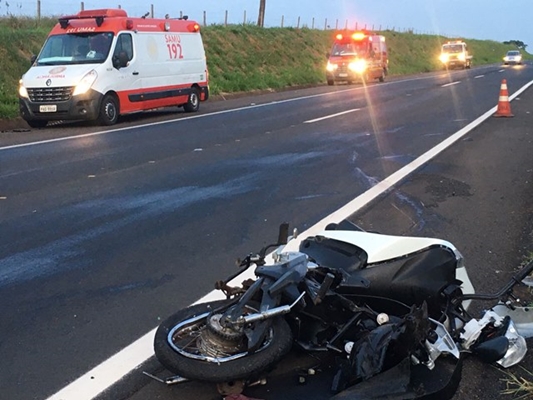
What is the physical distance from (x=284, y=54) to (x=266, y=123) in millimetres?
26829

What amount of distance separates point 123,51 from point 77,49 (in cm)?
109

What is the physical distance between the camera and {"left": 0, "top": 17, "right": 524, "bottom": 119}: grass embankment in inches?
836

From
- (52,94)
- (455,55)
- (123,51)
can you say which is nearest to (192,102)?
(123,51)

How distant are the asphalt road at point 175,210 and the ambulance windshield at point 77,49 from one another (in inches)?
92.1

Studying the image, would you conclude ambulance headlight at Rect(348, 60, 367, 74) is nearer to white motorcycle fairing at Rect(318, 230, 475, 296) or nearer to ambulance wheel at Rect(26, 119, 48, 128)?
ambulance wheel at Rect(26, 119, 48, 128)

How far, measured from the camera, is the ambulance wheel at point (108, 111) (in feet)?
51.3

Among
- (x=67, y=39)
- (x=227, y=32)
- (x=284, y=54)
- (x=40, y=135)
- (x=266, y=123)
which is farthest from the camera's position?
(x=284, y=54)

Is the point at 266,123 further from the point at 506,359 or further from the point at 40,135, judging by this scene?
the point at 506,359

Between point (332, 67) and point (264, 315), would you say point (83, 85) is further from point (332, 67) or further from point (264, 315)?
point (332, 67)

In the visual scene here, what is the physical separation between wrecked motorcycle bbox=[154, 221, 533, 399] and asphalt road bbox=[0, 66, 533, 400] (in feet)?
0.97

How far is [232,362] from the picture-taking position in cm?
312

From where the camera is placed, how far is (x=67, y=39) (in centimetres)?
1647

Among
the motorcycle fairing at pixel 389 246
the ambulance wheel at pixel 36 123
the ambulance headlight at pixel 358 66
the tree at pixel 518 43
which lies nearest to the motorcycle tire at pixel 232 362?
the motorcycle fairing at pixel 389 246

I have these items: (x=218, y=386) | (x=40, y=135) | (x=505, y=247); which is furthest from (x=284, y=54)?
(x=218, y=386)
